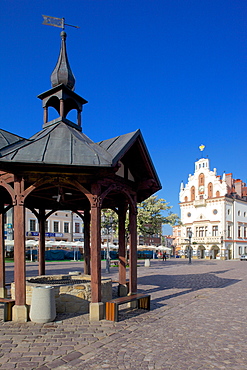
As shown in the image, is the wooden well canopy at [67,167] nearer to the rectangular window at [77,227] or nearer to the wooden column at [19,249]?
the wooden column at [19,249]

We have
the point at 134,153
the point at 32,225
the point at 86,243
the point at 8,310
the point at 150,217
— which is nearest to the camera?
the point at 8,310

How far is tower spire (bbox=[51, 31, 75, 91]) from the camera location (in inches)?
425

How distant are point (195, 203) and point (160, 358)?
195 feet

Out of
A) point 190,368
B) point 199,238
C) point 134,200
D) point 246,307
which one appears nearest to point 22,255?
point 134,200

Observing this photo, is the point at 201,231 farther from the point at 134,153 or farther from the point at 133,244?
the point at 134,153

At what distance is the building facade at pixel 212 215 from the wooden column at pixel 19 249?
169 feet

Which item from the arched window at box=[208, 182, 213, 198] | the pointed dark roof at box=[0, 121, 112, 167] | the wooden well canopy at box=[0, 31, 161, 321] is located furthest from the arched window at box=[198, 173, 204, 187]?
the pointed dark roof at box=[0, 121, 112, 167]

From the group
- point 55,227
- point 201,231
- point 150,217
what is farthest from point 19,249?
point 201,231

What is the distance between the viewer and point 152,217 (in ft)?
107

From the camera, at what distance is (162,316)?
8.95 meters

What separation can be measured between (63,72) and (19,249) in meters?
A: 5.99

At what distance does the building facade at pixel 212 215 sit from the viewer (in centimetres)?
5978

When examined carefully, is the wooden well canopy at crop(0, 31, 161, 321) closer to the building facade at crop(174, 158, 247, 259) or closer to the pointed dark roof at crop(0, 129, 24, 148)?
the pointed dark roof at crop(0, 129, 24, 148)

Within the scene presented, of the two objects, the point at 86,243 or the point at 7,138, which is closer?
the point at 7,138
